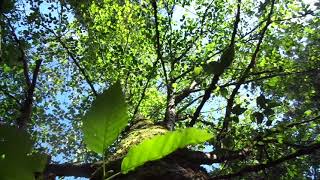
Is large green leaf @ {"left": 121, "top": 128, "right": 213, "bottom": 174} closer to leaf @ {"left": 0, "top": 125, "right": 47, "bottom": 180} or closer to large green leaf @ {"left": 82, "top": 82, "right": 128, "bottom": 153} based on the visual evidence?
large green leaf @ {"left": 82, "top": 82, "right": 128, "bottom": 153}

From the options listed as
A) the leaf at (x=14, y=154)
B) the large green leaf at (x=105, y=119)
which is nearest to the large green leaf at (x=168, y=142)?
the large green leaf at (x=105, y=119)

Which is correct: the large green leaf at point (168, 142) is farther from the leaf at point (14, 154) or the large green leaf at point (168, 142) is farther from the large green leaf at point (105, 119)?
the leaf at point (14, 154)

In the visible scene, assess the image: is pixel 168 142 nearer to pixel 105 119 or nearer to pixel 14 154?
pixel 105 119

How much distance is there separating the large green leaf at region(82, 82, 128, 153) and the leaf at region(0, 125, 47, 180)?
8cm

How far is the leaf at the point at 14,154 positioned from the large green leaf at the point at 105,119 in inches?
3.1

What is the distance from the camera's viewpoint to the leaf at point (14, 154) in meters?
0.45

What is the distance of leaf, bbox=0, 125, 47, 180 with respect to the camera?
1.47 ft

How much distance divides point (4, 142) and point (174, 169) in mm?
2762

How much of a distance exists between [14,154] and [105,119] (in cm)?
12

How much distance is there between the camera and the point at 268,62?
1114 centimetres

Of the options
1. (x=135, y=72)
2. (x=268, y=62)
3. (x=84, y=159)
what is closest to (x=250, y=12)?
(x=268, y=62)

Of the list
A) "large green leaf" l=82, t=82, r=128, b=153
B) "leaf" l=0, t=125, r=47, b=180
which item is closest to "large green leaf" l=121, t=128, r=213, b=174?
"large green leaf" l=82, t=82, r=128, b=153

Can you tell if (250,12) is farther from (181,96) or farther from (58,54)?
(58,54)

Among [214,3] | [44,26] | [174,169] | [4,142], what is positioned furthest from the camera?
[214,3]
